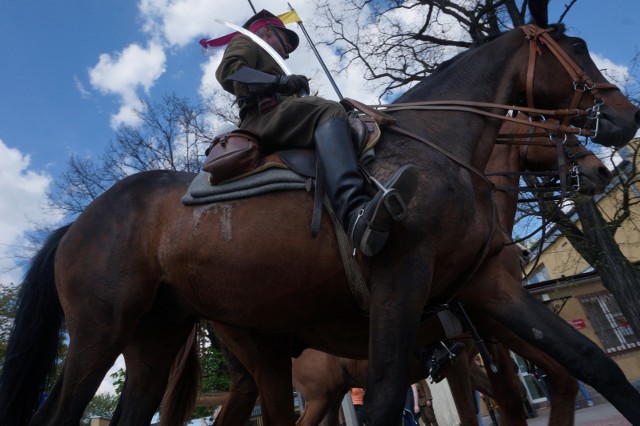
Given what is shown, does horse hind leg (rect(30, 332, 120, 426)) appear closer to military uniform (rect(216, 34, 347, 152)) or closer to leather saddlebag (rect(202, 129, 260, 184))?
leather saddlebag (rect(202, 129, 260, 184))

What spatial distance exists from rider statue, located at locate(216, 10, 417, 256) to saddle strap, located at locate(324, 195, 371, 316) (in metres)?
0.13

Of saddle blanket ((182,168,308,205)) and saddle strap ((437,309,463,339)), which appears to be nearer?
saddle blanket ((182,168,308,205))

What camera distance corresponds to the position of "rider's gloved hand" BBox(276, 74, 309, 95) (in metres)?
3.41

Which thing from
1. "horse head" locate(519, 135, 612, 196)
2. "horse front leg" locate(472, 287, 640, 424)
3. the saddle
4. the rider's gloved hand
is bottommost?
"horse front leg" locate(472, 287, 640, 424)

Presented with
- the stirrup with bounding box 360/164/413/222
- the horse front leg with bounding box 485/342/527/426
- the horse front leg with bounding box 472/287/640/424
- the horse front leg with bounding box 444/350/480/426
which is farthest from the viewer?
the horse front leg with bounding box 444/350/480/426

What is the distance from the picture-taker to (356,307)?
3271 mm

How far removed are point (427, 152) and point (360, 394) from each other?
8740 millimetres

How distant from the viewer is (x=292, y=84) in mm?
3420

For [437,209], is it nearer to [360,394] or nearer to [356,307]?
[356,307]

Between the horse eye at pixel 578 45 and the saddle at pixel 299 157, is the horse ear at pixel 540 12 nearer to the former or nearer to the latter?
the horse eye at pixel 578 45

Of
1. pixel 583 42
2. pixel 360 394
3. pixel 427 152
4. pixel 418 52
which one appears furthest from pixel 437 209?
pixel 418 52

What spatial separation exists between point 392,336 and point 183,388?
3.19m

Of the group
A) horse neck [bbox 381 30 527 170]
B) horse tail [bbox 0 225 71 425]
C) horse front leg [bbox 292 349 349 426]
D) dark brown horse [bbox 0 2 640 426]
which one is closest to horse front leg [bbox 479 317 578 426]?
dark brown horse [bbox 0 2 640 426]

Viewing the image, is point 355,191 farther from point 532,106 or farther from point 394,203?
point 532,106
